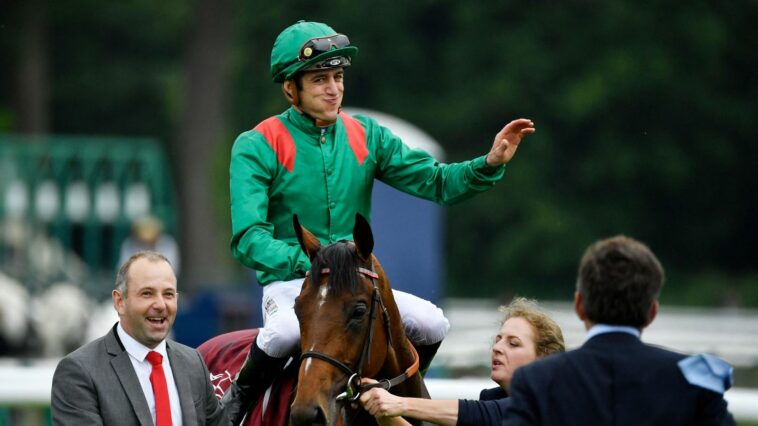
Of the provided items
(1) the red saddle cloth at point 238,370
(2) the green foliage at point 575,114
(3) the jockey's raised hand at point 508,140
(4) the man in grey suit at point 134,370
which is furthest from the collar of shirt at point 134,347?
(2) the green foliage at point 575,114

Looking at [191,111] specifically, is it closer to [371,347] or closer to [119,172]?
[119,172]

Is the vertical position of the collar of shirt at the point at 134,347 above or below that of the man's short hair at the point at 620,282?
below

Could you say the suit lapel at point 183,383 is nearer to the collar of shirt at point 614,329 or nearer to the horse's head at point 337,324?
the horse's head at point 337,324

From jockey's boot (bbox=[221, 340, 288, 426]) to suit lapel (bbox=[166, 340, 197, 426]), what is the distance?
271 mm

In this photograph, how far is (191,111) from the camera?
→ 2794cm

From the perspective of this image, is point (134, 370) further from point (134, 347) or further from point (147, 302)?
point (147, 302)

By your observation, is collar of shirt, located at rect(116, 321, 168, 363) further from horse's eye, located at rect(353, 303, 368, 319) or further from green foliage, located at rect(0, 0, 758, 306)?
green foliage, located at rect(0, 0, 758, 306)

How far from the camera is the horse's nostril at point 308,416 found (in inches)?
176

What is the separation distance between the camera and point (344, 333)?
469 centimetres

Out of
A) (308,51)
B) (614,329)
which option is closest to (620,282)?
(614,329)

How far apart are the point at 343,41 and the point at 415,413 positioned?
5.12ft

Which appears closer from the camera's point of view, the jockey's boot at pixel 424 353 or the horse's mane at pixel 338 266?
the horse's mane at pixel 338 266

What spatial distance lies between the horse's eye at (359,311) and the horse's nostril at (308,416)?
0.38 m

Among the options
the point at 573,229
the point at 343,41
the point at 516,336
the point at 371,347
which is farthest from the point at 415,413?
the point at 573,229
